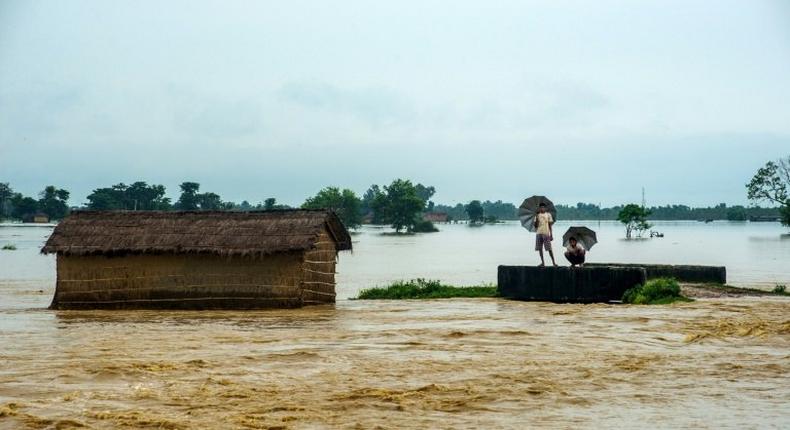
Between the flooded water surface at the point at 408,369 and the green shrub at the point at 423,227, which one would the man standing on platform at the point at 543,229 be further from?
the green shrub at the point at 423,227

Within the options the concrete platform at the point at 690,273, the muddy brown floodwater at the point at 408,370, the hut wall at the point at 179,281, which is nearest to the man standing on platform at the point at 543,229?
the muddy brown floodwater at the point at 408,370

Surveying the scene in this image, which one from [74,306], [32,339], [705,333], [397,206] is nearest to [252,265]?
[74,306]

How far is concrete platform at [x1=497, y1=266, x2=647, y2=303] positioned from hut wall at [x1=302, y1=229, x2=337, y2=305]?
188 inches

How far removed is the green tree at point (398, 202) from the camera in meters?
132

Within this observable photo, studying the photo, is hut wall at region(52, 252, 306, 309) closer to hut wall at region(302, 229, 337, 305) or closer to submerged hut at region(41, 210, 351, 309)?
submerged hut at region(41, 210, 351, 309)

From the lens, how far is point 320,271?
21.1m

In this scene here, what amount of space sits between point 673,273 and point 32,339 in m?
16.8

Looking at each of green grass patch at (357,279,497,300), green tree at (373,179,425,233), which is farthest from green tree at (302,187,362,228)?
green grass patch at (357,279,497,300)

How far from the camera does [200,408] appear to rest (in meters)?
9.46

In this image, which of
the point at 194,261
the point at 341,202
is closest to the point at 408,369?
the point at 194,261

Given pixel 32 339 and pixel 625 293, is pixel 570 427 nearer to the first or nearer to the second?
pixel 32 339

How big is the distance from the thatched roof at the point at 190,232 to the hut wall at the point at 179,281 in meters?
0.27

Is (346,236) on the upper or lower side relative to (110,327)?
upper

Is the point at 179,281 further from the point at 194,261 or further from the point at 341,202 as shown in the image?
the point at 341,202
